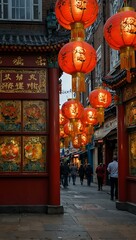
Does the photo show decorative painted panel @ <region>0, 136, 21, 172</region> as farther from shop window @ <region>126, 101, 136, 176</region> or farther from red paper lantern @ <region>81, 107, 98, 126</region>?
red paper lantern @ <region>81, 107, 98, 126</region>

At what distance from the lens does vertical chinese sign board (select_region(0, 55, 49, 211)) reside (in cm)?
1498

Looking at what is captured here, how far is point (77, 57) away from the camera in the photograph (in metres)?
11.2

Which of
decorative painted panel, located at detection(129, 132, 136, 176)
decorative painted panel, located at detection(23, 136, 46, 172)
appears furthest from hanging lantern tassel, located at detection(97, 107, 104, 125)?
decorative painted panel, located at detection(23, 136, 46, 172)

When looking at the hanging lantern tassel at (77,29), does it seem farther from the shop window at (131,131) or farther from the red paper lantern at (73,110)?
the red paper lantern at (73,110)

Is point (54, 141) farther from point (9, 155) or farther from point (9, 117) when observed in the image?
point (9, 117)

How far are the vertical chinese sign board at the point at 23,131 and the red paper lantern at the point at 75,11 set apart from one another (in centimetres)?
495

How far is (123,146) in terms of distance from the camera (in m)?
16.6

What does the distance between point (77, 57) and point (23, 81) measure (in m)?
4.43

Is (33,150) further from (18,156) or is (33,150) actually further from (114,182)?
(114,182)

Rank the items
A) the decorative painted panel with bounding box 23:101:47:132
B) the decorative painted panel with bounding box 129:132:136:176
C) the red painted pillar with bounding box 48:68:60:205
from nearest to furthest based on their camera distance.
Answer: the red painted pillar with bounding box 48:68:60:205, the decorative painted panel with bounding box 23:101:47:132, the decorative painted panel with bounding box 129:132:136:176

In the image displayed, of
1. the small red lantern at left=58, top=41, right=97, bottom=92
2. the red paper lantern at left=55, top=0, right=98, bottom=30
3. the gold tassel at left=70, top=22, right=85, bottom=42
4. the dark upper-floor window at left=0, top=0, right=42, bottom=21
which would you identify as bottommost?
the small red lantern at left=58, top=41, right=97, bottom=92

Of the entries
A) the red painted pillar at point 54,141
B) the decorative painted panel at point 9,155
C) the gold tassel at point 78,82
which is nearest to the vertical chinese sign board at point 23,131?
the decorative painted panel at point 9,155

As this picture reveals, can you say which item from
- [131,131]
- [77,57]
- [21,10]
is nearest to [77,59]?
[77,57]

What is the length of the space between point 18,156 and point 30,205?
5.33 ft
